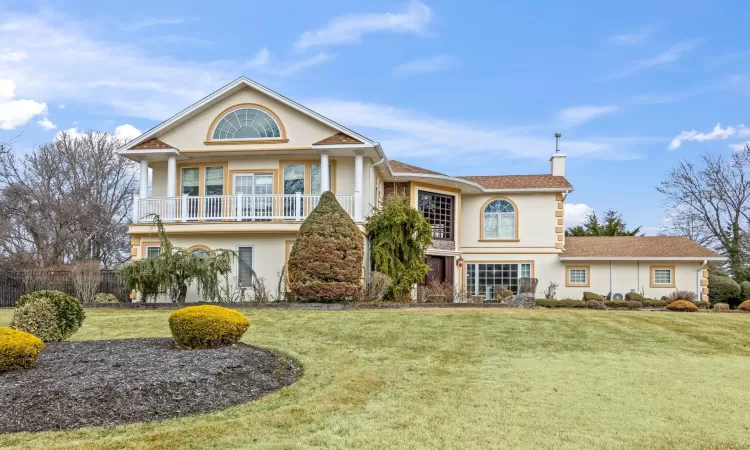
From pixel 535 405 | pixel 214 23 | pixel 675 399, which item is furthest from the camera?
pixel 214 23

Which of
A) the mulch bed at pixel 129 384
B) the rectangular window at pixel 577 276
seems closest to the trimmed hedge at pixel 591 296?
the rectangular window at pixel 577 276

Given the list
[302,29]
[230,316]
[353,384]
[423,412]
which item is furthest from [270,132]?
[423,412]

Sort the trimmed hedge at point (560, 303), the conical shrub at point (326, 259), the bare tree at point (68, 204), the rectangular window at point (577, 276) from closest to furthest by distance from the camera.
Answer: the conical shrub at point (326, 259)
the trimmed hedge at point (560, 303)
the rectangular window at point (577, 276)
the bare tree at point (68, 204)

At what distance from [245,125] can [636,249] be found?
16.5 meters

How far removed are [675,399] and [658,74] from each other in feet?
42.4

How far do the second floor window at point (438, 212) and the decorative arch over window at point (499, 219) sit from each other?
1.87 m

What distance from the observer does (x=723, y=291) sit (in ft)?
85.8

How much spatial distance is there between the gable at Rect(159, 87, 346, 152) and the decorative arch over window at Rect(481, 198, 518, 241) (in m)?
8.81

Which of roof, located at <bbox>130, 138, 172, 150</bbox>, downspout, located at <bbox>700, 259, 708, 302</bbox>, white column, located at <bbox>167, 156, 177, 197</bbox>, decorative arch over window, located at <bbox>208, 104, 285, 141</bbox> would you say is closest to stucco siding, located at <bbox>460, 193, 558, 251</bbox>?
downspout, located at <bbox>700, 259, 708, 302</bbox>

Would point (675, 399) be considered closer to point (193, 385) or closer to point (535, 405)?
point (535, 405)

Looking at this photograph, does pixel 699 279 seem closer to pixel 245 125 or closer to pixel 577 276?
pixel 577 276

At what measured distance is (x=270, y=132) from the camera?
67.6 ft

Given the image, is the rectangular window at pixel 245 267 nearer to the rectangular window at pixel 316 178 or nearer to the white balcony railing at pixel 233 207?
the white balcony railing at pixel 233 207

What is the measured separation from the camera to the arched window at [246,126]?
20.6 m
